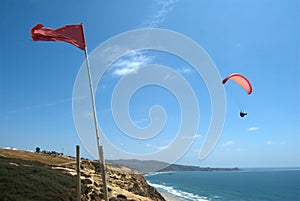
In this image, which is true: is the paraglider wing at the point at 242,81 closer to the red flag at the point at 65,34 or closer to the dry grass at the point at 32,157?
the red flag at the point at 65,34

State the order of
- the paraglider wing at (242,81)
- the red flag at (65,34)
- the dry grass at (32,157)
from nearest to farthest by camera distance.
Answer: the red flag at (65,34) → the paraglider wing at (242,81) → the dry grass at (32,157)

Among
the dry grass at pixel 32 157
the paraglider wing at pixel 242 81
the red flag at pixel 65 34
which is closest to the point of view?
the red flag at pixel 65 34

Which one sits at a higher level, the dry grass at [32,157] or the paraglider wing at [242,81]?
the paraglider wing at [242,81]

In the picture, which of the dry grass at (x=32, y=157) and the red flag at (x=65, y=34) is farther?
the dry grass at (x=32, y=157)

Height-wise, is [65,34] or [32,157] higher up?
[65,34]

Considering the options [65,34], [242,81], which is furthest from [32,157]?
[65,34]

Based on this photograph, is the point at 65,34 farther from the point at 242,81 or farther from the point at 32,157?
the point at 32,157

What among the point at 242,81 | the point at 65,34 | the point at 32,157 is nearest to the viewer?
the point at 65,34

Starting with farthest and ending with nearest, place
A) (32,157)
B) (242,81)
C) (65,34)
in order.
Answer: (32,157), (242,81), (65,34)

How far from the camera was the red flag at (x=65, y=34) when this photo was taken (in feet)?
31.8

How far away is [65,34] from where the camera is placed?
988 centimetres

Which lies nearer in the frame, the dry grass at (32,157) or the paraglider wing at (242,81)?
the paraglider wing at (242,81)

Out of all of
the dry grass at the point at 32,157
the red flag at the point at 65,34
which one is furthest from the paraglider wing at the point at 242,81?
the dry grass at the point at 32,157

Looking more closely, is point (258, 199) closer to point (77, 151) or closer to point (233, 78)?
point (233, 78)
